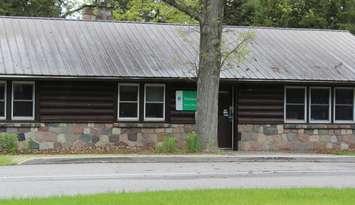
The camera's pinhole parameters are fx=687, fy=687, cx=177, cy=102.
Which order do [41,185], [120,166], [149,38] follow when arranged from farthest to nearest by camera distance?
[149,38], [120,166], [41,185]

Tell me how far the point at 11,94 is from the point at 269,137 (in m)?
9.62

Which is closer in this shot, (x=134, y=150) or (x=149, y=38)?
(x=134, y=150)

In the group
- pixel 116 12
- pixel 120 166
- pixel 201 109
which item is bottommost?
pixel 120 166

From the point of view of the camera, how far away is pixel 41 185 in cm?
1312

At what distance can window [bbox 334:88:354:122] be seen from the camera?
27.0 metres

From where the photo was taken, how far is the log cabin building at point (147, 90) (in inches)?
941

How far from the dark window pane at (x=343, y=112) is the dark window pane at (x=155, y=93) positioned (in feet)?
23.2

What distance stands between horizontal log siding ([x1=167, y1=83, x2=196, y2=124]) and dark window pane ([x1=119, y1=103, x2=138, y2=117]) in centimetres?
125

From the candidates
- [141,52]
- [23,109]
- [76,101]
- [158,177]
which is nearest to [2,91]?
[23,109]

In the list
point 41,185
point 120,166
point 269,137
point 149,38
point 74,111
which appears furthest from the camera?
point 149,38

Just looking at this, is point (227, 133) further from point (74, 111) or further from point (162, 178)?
point (162, 178)

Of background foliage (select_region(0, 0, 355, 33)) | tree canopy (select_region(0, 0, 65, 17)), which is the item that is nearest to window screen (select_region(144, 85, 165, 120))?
background foliage (select_region(0, 0, 355, 33))

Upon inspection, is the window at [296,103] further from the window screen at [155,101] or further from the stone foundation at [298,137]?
the window screen at [155,101]

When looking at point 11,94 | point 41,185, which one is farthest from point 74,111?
point 41,185
